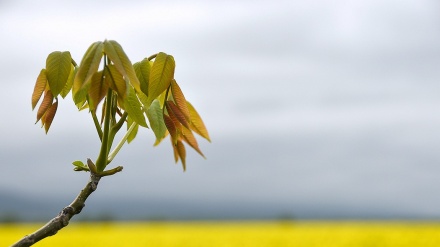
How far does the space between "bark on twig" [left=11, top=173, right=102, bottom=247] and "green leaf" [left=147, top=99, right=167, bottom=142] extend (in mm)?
125

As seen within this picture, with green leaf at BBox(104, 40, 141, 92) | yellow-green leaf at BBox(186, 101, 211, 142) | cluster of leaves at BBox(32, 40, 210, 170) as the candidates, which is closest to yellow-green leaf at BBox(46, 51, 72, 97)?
cluster of leaves at BBox(32, 40, 210, 170)

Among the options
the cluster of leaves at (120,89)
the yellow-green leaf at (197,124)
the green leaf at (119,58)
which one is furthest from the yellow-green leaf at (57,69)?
the yellow-green leaf at (197,124)

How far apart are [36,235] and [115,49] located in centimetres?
35

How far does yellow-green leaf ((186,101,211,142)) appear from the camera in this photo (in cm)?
114

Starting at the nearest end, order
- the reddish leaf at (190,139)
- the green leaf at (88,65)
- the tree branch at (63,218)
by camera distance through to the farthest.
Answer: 1. the green leaf at (88,65)
2. the tree branch at (63,218)
3. the reddish leaf at (190,139)

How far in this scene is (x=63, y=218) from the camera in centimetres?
100

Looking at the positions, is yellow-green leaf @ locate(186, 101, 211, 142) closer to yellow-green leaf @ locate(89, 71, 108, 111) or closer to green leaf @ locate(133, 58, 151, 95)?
green leaf @ locate(133, 58, 151, 95)

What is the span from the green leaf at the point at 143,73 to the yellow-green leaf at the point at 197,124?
136 millimetres

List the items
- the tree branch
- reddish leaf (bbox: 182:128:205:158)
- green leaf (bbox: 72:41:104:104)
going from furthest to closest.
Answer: reddish leaf (bbox: 182:128:205:158) → the tree branch → green leaf (bbox: 72:41:104:104)

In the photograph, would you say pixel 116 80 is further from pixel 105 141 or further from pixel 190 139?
pixel 190 139

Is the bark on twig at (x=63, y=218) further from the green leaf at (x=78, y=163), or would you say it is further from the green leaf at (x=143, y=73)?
the green leaf at (x=143, y=73)

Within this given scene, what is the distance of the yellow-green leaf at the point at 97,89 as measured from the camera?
91 cm

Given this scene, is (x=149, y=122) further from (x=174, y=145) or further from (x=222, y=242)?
(x=222, y=242)

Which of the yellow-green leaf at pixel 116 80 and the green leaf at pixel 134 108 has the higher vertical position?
the yellow-green leaf at pixel 116 80
